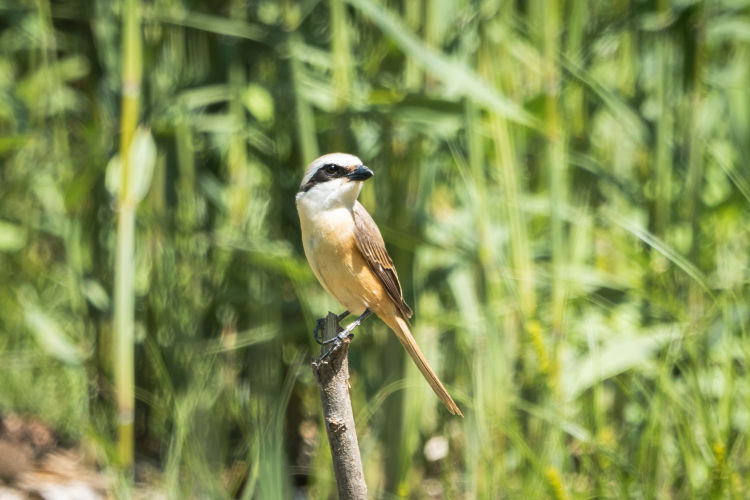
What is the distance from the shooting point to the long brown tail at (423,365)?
79.2 inches

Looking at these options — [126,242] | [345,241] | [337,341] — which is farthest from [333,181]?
[126,242]

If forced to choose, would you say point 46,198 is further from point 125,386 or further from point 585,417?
point 585,417

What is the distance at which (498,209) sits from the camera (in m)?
3.38

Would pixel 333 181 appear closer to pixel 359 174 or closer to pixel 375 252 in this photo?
pixel 359 174

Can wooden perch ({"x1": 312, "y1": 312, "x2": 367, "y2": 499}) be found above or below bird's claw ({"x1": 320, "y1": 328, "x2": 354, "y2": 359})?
below

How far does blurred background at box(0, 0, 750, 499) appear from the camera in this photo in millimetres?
2621

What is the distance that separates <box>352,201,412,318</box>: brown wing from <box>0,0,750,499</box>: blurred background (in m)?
0.31

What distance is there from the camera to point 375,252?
7.27 ft

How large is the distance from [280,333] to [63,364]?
104 centimetres

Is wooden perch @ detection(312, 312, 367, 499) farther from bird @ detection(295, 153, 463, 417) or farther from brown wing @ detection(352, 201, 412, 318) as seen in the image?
brown wing @ detection(352, 201, 412, 318)

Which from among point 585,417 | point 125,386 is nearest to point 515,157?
point 585,417

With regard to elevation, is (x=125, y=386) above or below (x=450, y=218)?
below

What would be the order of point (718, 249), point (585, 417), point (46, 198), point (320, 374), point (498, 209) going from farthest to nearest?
point (46, 198)
point (498, 209)
point (718, 249)
point (585, 417)
point (320, 374)

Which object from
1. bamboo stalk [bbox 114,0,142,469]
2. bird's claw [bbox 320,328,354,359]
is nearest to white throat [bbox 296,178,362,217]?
bird's claw [bbox 320,328,354,359]
